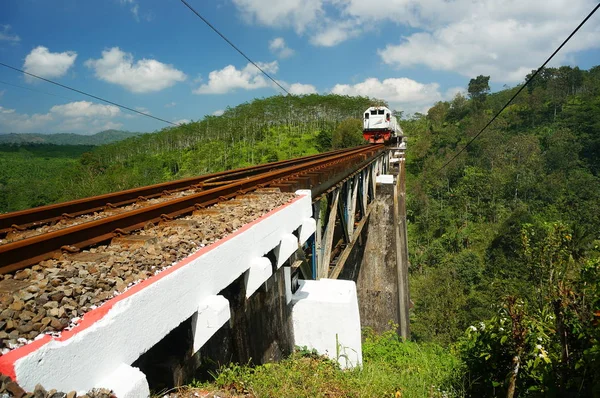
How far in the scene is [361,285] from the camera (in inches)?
583

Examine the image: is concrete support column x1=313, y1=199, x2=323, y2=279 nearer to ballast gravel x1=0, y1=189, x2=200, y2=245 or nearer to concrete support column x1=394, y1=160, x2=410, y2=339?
ballast gravel x1=0, y1=189, x2=200, y2=245

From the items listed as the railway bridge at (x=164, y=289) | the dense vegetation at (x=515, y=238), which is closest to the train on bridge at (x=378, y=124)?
the dense vegetation at (x=515, y=238)

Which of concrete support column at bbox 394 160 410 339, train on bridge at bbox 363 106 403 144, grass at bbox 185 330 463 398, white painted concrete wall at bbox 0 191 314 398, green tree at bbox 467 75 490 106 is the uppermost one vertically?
green tree at bbox 467 75 490 106

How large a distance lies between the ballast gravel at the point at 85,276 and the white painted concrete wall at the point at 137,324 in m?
0.13

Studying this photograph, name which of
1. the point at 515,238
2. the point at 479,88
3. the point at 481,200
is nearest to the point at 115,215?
the point at 515,238

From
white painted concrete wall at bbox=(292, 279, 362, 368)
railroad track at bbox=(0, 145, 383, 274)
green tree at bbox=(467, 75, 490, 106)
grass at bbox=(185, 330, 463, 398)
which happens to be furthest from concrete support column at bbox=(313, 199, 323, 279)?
green tree at bbox=(467, 75, 490, 106)

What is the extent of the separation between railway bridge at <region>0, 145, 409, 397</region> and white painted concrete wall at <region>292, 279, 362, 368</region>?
14 millimetres

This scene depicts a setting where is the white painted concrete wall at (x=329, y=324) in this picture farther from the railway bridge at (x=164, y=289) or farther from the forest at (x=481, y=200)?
the forest at (x=481, y=200)

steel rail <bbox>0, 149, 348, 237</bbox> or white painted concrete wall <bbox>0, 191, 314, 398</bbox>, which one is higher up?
steel rail <bbox>0, 149, 348, 237</bbox>

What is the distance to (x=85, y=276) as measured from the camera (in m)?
2.23

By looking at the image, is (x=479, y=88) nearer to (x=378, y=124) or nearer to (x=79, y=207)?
(x=378, y=124)

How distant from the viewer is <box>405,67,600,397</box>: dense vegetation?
11.9 ft

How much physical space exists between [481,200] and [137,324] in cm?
5885

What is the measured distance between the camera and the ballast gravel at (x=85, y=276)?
1.70 meters
